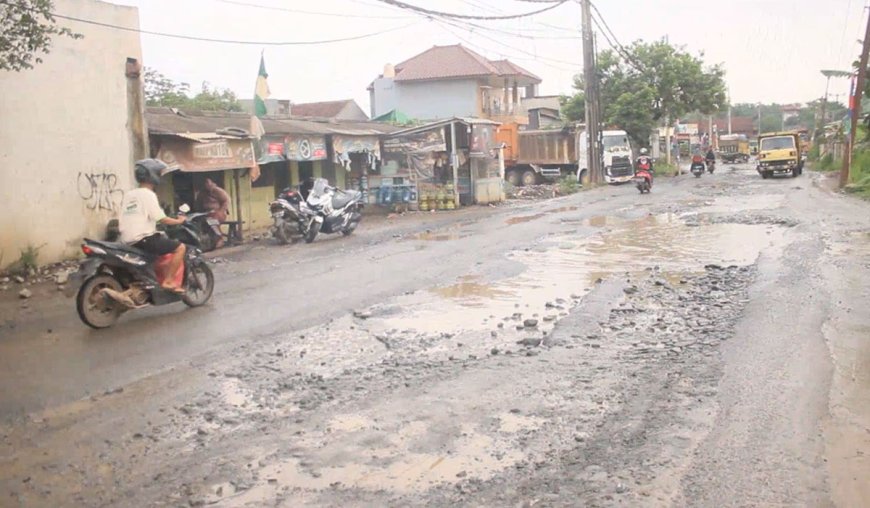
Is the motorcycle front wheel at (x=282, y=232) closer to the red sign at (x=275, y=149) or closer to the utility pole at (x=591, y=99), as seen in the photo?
the red sign at (x=275, y=149)

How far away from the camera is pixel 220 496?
397cm

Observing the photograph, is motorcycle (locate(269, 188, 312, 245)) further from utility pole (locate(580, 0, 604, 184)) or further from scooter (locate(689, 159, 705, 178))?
scooter (locate(689, 159, 705, 178))

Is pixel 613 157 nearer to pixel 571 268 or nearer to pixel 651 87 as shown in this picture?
pixel 651 87

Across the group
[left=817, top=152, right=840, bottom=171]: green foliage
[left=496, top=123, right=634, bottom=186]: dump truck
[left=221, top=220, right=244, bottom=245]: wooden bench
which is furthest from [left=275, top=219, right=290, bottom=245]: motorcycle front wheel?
[left=817, top=152, right=840, bottom=171]: green foliage

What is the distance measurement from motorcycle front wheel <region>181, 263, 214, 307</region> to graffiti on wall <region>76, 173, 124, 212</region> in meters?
5.17

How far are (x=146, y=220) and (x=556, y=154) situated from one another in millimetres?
33028

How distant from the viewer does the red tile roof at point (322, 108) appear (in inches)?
2100

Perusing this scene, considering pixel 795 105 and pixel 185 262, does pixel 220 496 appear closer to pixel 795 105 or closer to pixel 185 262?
pixel 185 262

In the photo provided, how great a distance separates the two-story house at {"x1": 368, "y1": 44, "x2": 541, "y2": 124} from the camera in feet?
161

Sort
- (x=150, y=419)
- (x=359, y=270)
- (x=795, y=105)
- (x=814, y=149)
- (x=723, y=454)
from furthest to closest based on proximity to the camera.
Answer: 1. (x=795, y=105)
2. (x=814, y=149)
3. (x=359, y=270)
4. (x=150, y=419)
5. (x=723, y=454)

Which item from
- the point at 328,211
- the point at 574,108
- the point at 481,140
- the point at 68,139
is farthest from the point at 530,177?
the point at 68,139

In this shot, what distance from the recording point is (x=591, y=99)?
34.5 metres

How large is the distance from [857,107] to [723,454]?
26.9 m

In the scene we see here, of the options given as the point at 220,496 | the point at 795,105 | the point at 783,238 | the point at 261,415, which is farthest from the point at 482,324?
the point at 795,105
